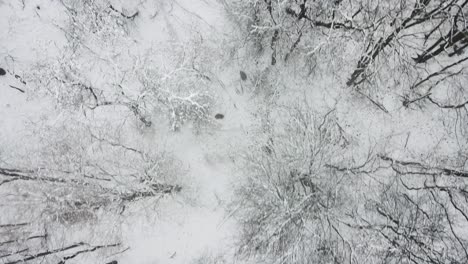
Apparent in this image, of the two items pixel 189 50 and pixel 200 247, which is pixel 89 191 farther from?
pixel 189 50

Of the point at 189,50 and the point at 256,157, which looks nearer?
the point at 256,157

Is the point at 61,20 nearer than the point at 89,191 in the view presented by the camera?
No

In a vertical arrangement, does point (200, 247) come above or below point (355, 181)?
below

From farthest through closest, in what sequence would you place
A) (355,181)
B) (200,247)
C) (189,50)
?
(189,50)
(200,247)
(355,181)

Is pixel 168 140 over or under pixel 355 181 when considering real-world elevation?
over

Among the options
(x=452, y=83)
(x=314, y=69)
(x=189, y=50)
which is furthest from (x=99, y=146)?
(x=452, y=83)

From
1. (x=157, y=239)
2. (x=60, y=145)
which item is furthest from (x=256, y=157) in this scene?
(x=60, y=145)

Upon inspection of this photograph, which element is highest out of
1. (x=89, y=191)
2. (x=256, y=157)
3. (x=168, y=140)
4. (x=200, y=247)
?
(x=168, y=140)

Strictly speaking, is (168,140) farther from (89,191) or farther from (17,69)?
(17,69)

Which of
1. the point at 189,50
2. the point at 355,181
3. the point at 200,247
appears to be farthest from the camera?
the point at 189,50
